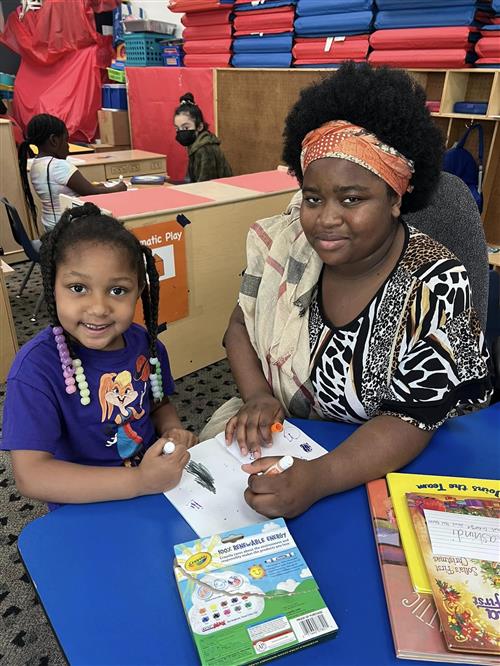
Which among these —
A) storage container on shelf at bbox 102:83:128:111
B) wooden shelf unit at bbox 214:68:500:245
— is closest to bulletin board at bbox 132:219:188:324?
wooden shelf unit at bbox 214:68:500:245

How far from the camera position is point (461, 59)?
2.94m

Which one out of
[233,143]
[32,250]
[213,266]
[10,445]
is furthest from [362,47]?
[10,445]

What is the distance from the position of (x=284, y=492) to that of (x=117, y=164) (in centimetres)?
408

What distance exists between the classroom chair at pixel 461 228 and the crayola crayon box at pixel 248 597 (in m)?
1.04

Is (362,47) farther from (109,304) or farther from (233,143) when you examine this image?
(109,304)

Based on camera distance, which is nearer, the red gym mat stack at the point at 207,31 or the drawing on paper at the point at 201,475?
the drawing on paper at the point at 201,475

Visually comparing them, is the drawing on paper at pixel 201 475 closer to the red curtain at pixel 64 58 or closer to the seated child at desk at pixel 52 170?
the seated child at desk at pixel 52 170

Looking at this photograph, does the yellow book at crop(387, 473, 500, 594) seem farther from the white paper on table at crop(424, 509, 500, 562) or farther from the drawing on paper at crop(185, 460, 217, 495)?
the drawing on paper at crop(185, 460, 217, 495)

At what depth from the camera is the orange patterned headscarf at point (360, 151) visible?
98cm

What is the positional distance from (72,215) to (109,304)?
9.1 inches

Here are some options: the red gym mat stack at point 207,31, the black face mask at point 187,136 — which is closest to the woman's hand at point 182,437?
the black face mask at point 187,136

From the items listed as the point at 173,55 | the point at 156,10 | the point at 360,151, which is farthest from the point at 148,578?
the point at 156,10

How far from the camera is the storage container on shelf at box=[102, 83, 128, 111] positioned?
552 cm

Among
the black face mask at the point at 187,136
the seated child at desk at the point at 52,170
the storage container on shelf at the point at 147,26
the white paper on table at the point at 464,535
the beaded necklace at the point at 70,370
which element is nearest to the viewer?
the white paper on table at the point at 464,535
